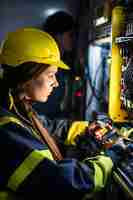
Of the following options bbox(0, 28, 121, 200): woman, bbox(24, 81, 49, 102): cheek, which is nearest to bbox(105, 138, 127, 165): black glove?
bbox(0, 28, 121, 200): woman

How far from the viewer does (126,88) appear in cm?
216

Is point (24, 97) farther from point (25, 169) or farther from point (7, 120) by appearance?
point (25, 169)

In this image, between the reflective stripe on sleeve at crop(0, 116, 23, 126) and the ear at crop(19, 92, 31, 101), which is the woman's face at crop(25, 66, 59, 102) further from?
the reflective stripe on sleeve at crop(0, 116, 23, 126)

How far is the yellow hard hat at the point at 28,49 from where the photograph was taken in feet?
5.59

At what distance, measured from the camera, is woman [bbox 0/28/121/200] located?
1.45 meters

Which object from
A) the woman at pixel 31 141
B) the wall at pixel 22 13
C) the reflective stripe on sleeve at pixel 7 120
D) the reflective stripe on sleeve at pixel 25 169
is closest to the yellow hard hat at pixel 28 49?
the woman at pixel 31 141

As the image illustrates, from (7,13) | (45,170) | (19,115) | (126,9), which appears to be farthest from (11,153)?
(7,13)

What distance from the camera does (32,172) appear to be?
1444 mm

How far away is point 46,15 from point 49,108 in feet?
3.16

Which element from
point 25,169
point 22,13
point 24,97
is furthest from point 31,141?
point 22,13

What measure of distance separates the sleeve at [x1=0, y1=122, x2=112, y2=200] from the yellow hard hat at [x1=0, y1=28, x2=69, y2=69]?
337 mm

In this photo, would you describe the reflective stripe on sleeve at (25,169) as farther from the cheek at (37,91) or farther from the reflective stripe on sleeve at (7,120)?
the cheek at (37,91)

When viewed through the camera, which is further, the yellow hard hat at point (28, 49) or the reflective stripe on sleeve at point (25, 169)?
the yellow hard hat at point (28, 49)

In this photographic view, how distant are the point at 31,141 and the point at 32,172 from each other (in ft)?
0.43
